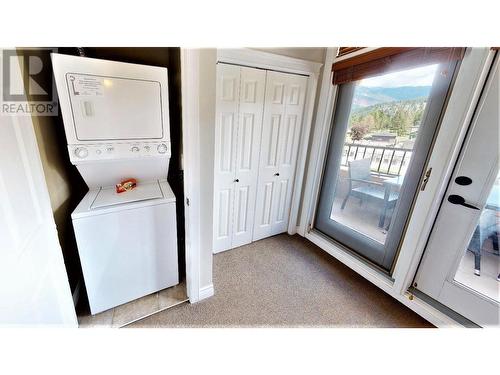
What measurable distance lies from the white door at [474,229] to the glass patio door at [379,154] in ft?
0.77

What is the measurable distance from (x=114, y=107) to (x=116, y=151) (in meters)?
0.29

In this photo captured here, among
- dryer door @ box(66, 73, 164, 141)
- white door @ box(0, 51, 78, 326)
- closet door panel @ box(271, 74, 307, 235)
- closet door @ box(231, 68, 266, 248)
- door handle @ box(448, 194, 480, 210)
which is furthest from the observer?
closet door panel @ box(271, 74, 307, 235)

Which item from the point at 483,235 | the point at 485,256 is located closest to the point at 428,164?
the point at 483,235

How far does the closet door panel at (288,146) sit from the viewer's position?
2146 millimetres

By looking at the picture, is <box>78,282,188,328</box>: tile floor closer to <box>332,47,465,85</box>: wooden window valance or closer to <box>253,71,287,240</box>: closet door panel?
<box>253,71,287,240</box>: closet door panel

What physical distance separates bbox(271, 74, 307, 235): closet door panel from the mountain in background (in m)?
0.56

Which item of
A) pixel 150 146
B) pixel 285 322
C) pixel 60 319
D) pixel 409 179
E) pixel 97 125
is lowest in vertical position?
pixel 285 322

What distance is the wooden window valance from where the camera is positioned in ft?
4.25

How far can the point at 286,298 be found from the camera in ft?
5.71

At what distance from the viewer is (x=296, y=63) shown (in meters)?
2.01

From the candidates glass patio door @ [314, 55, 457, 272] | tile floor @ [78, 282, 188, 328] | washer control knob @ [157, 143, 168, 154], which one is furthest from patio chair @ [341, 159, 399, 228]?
tile floor @ [78, 282, 188, 328]
